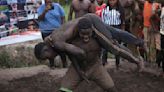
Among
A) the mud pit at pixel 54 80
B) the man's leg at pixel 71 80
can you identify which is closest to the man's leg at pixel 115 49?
the man's leg at pixel 71 80

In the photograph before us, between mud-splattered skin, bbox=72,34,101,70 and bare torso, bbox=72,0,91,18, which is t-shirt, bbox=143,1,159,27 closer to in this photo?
bare torso, bbox=72,0,91,18

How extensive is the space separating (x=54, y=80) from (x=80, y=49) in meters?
3.10

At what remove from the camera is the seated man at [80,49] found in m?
6.00

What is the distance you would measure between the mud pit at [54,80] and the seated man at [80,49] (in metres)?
1.69

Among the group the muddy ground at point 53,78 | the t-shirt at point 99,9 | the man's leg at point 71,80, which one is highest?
the t-shirt at point 99,9

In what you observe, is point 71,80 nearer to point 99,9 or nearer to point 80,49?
point 80,49

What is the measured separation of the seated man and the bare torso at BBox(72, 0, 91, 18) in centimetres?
263

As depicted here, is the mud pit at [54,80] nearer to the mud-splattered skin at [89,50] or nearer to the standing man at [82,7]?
the standing man at [82,7]

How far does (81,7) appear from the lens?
8992 mm

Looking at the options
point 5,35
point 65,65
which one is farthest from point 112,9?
point 5,35

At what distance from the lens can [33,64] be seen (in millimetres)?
10352

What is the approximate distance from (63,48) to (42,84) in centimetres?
294

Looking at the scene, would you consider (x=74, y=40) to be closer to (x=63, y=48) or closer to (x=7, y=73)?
(x=63, y=48)

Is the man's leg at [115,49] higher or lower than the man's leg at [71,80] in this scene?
higher
